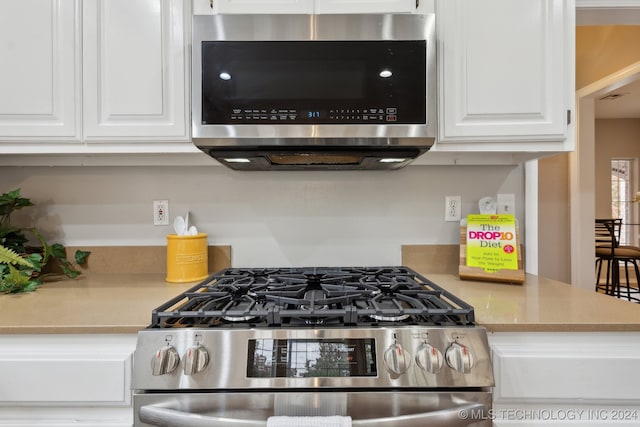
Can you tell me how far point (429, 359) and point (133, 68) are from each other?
1.28 metres

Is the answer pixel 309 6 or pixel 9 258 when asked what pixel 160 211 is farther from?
pixel 309 6

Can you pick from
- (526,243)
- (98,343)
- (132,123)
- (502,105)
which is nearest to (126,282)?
(98,343)

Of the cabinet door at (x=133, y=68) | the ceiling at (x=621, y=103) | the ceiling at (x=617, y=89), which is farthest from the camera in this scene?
the ceiling at (x=621, y=103)

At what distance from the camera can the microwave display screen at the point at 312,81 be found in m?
1.09

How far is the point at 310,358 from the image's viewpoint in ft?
2.63

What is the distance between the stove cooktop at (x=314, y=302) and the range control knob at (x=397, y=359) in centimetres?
7

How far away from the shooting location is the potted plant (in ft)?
3.81

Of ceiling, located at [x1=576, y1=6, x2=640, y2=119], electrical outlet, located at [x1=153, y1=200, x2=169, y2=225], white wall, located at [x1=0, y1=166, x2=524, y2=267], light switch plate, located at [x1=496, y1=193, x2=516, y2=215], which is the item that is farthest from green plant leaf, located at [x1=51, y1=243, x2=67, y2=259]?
ceiling, located at [x1=576, y1=6, x2=640, y2=119]

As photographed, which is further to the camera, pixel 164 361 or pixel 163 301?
pixel 163 301

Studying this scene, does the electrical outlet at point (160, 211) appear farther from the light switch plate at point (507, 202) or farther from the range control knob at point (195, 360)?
the light switch plate at point (507, 202)

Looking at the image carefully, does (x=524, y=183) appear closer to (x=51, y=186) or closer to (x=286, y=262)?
(x=286, y=262)

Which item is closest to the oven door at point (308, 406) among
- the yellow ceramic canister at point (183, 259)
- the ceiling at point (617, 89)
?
the yellow ceramic canister at point (183, 259)

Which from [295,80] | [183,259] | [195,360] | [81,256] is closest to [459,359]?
[195,360]

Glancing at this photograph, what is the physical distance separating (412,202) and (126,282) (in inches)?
48.0
